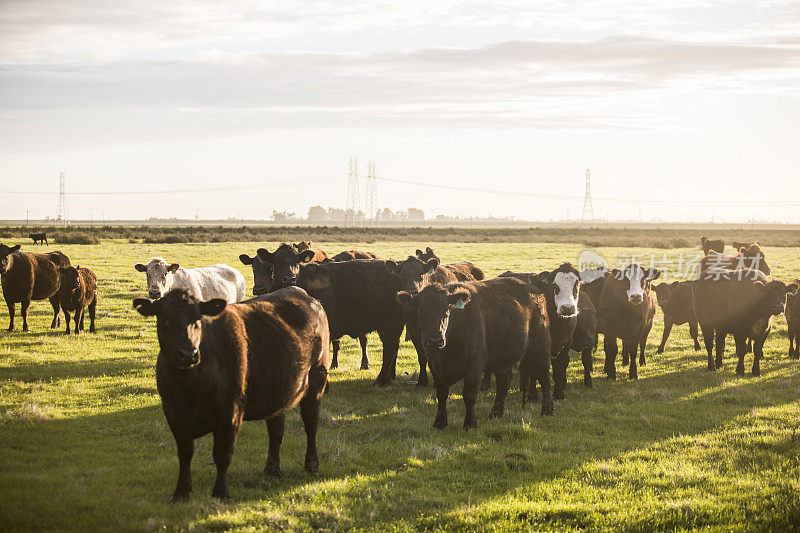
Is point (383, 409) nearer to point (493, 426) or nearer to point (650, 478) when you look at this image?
point (493, 426)

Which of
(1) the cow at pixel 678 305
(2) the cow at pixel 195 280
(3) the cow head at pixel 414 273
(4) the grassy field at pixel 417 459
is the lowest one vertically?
(4) the grassy field at pixel 417 459

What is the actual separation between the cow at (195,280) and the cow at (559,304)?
691cm

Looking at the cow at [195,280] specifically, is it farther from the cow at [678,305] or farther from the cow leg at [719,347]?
the cow at [678,305]

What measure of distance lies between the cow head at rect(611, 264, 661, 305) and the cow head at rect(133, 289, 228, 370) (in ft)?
33.9

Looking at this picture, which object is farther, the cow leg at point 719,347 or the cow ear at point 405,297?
the cow leg at point 719,347

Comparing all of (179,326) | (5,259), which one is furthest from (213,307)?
(5,259)

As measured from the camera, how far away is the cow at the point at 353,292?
1231 centimetres

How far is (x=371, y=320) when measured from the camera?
1279 centimetres

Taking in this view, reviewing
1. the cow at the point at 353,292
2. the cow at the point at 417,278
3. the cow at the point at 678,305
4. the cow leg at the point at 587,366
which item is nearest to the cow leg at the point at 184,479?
the cow at the point at 417,278

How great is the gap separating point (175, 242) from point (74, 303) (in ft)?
127

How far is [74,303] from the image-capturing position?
1633cm

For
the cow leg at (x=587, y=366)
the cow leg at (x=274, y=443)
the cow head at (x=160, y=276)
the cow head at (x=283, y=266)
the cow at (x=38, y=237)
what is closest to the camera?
the cow leg at (x=274, y=443)

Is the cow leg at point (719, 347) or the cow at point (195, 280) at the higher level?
the cow at point (195, 280)

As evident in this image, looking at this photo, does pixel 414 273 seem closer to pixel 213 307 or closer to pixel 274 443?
pixel 274 443
